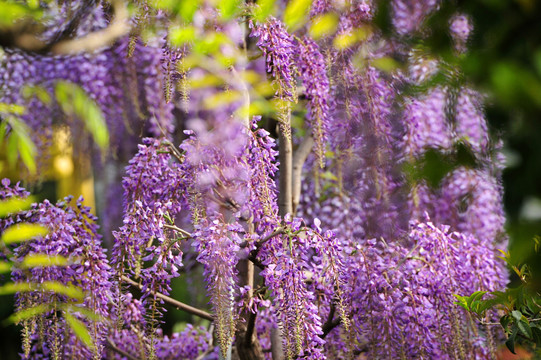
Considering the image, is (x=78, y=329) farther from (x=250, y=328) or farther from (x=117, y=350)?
(x=117, y=350)

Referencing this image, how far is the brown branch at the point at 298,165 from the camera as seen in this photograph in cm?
256

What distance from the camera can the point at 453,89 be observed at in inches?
31.7

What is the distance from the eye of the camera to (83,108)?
2.46 meters

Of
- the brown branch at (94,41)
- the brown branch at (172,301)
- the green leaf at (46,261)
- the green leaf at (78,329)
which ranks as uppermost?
the brown branch at (94,41)

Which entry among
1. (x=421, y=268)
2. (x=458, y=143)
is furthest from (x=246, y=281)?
(x=458, y=143)

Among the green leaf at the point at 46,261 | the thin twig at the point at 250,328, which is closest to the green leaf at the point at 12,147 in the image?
the green leaf at the point at 46,261

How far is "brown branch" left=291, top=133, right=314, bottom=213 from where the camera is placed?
256cm

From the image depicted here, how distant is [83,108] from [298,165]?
0.91 m

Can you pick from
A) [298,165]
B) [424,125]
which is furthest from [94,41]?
[424,125]

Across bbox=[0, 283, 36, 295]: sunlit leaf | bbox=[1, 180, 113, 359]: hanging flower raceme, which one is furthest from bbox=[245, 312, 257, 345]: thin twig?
bbox=[0, 283, 36, 295]: sunlit leaf

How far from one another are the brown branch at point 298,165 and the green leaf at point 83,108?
0.82 m

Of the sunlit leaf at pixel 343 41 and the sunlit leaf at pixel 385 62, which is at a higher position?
the sunlit leaf at pixel 343 41

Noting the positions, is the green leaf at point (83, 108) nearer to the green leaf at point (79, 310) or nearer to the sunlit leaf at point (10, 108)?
the sunlit leaf at point (10, 108)

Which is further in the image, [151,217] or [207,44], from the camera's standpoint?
[151,217]
